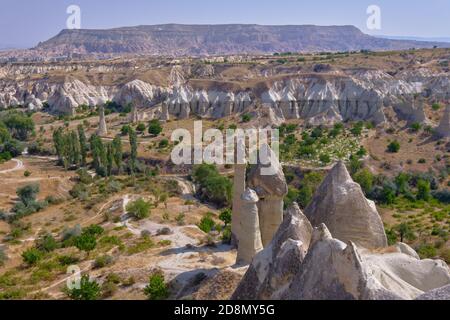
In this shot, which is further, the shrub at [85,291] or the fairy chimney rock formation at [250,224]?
the shrub at [85,291]

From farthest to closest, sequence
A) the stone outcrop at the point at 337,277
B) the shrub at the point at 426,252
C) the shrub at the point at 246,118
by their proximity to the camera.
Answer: the shrub at the point at 246,118 → the shrub at the point at 426,252 → the stone outcrop at the point at 337,277

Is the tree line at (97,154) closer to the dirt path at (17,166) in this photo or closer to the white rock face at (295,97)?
the dirt path at (17,166)

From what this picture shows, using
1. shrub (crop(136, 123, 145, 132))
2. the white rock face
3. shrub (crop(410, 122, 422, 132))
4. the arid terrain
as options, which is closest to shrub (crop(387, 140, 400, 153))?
the arid terrain

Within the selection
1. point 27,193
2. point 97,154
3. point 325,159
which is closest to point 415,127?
point 325,159

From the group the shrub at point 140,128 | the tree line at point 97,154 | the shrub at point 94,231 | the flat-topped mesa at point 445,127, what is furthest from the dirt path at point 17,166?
the flat-topped mesa at point 445,127

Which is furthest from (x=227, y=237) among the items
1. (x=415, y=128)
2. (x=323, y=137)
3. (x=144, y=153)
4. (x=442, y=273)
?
(x=415, y=128)

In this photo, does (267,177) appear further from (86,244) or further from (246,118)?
(246,118)
